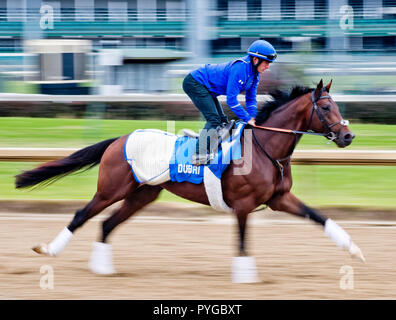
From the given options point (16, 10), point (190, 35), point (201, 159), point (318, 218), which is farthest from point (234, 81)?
point (16, 10)

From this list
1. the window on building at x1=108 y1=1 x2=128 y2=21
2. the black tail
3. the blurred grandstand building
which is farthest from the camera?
the window on building at x1=108 y1=1 x2=128 y2=21

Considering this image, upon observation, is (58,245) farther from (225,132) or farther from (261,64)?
(261,64)

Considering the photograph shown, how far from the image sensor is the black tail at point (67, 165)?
5.52 metres

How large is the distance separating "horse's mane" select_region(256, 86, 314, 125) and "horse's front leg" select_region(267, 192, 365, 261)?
63 cm

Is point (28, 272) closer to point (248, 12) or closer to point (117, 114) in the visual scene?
point (117, 114)

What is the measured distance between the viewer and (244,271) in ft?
16.1

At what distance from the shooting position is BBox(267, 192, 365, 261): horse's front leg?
490cm

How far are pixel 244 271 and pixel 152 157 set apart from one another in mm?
1157

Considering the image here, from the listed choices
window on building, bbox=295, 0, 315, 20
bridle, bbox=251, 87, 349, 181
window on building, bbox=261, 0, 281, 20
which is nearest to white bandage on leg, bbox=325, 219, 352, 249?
bridle, bbox=251, 87, 349, 181

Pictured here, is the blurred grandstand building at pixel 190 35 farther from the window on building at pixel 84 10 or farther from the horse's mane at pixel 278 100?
the horse's mane at pixel 278 100

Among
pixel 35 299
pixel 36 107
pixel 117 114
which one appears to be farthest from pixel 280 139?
pixel 36 107

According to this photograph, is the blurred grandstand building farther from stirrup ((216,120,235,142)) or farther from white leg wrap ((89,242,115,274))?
white leg wrap ((89,242,115,274))

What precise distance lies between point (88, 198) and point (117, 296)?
12.2 feet

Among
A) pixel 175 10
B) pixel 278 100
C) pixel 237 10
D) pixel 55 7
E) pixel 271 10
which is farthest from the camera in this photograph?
pixel 55 7
